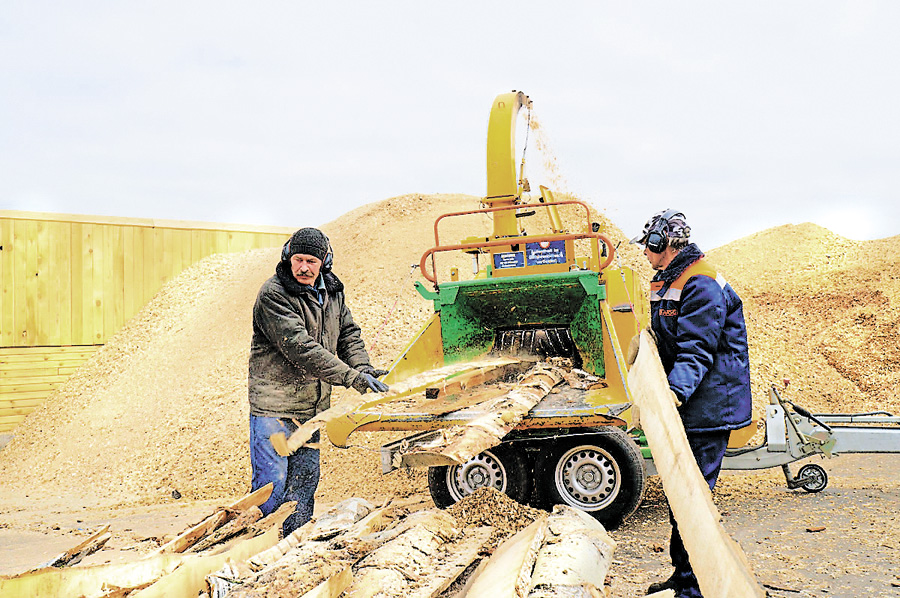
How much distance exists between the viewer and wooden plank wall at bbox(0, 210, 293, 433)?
13.7m

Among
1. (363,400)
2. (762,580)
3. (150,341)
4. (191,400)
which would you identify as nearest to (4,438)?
(150,341)

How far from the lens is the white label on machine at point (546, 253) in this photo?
293 inches

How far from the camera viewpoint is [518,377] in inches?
241

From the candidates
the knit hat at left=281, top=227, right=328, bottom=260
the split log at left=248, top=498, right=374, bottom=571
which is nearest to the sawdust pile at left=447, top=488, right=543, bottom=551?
the split log at left=248, top=498, right=374, bottom=571

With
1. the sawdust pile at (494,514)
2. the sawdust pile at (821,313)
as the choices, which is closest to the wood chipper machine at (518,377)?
the sawdust pile at (494,514)

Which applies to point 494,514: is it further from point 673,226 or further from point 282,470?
point 673,226

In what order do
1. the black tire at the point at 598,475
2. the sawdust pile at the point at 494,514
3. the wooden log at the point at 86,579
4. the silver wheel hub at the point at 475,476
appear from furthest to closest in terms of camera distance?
1. the silver wheel hub at the point at 475,476
2. the black tire at the point at 598,475
3. the sawdust pile at the point at 494,514
4. the wooden log at the point at 86,579

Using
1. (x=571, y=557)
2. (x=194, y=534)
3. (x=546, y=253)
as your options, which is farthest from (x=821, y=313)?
(x=194, y=534)

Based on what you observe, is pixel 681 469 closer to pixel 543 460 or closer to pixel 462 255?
pixel 543 460

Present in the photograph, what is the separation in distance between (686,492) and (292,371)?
99.5 inches

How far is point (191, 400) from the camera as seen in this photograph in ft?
37.2

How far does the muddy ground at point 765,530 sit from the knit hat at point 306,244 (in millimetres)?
1686

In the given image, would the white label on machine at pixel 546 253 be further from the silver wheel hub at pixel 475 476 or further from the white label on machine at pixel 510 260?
the silver wheel hub at pixel 475 476

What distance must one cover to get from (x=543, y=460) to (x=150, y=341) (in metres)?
11.7
